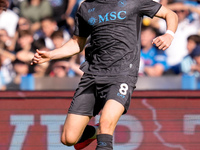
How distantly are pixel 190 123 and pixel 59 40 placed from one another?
349 cm

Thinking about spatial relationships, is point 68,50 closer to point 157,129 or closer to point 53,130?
point 53,130

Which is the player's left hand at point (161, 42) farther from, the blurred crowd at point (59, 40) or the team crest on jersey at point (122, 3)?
the blurred crowd at point (59, 40)

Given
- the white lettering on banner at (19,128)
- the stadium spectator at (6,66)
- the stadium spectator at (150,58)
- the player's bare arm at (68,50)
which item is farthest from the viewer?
the stadium spectator at (6,66)

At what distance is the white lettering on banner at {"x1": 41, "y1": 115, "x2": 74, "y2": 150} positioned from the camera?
234 inches

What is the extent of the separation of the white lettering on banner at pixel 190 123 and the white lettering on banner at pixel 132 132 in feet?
2.02

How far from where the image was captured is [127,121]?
6027mm

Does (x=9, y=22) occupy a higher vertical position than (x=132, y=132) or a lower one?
higher

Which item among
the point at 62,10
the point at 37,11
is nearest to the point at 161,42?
the point at 62,10

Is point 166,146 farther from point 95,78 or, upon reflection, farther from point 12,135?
point 12,135

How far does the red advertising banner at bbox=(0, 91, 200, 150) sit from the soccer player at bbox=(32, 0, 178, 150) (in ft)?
3.52

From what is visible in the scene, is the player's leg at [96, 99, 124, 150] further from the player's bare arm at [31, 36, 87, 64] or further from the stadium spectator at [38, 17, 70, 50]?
the stadium spectator at [38, 17, 70, 50]

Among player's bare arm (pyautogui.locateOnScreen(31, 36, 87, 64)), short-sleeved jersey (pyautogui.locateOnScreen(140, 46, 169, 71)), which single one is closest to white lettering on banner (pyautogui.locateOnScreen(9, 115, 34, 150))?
player's bare arm (pyautogui.locateOnScreen(31, 36, 87, 64))

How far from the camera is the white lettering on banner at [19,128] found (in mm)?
5941

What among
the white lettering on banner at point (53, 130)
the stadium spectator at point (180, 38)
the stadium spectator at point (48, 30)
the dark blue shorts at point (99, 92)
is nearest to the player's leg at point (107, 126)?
the dark blue shorts at point (99, 92)
